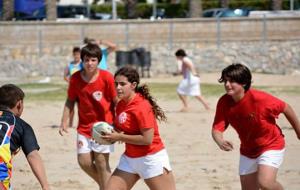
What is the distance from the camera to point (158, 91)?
23.8 m

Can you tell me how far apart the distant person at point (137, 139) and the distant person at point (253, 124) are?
58 cm

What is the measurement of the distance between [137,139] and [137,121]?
162 millimetres

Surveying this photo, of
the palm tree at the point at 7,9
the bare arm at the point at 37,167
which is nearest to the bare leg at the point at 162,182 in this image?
the bare arm at the point at 37,167

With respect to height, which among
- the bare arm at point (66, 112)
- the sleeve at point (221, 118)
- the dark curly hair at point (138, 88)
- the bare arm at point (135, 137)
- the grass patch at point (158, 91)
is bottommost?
the grass patch at point (158, 91)

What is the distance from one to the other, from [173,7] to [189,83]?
38168mm

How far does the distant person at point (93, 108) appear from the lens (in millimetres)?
8523

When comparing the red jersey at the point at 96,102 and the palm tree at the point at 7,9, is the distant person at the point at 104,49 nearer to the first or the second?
the red jersey at the point at 96,102

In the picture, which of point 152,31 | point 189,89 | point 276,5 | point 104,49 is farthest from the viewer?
point 276,5

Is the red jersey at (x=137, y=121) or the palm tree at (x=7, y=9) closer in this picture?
the red jersey at (x=137, y=121)

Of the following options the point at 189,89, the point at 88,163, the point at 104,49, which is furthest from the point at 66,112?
the point at 189,89

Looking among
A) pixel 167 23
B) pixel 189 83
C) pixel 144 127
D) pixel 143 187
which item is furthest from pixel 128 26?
pixel 144 127

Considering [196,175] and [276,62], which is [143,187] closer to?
[196,175]

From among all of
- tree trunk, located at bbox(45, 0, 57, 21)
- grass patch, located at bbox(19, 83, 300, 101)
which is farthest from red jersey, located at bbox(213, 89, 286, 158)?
tree trunk, located at bbox(45, 0, 57, 21)

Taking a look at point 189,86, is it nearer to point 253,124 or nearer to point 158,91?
point 158,91
